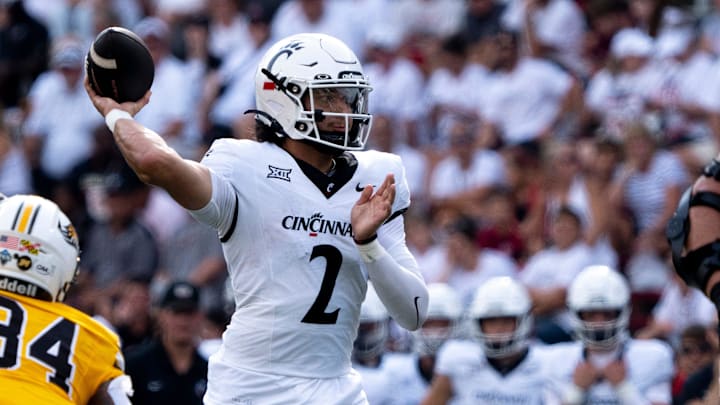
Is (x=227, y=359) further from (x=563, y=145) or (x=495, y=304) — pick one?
(x=563, y=145)

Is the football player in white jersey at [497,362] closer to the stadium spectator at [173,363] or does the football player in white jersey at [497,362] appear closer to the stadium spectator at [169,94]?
the stadium spectator at [173,363]

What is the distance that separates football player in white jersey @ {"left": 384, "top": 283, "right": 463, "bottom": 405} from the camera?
9.43 m

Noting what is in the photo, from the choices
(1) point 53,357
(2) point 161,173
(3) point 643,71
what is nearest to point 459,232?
(3) point 643,71

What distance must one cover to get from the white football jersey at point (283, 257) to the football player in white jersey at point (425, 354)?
449 cm

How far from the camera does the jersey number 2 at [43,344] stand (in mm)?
5328

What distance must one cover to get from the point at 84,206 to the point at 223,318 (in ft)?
11.4

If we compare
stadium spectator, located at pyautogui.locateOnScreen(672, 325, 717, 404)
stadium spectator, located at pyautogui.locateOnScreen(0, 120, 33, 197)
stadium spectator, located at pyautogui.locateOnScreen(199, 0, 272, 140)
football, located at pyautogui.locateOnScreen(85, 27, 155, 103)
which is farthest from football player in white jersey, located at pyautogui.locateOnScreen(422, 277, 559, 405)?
stadium spectator, located at pyautogui.locateOnScreen(0, 120, 33, 197)

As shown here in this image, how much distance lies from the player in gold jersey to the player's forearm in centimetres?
123

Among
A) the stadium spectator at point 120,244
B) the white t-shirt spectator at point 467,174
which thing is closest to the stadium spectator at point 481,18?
the white t-shirt spectator at point 467,174

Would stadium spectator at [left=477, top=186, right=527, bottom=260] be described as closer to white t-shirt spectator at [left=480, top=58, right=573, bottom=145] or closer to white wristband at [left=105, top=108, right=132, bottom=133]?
white t-shirt spectator at [left=480, top=58, right=573, bottom=145]

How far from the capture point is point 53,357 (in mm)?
5383

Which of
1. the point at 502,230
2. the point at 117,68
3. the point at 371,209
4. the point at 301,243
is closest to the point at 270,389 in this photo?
the point at 301,243

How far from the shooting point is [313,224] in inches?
192

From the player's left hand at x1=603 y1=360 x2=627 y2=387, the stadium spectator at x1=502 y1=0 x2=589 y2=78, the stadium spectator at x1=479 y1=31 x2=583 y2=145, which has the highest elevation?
the stadium spectator at x1=502 y1=0 x2=589 y2=78
